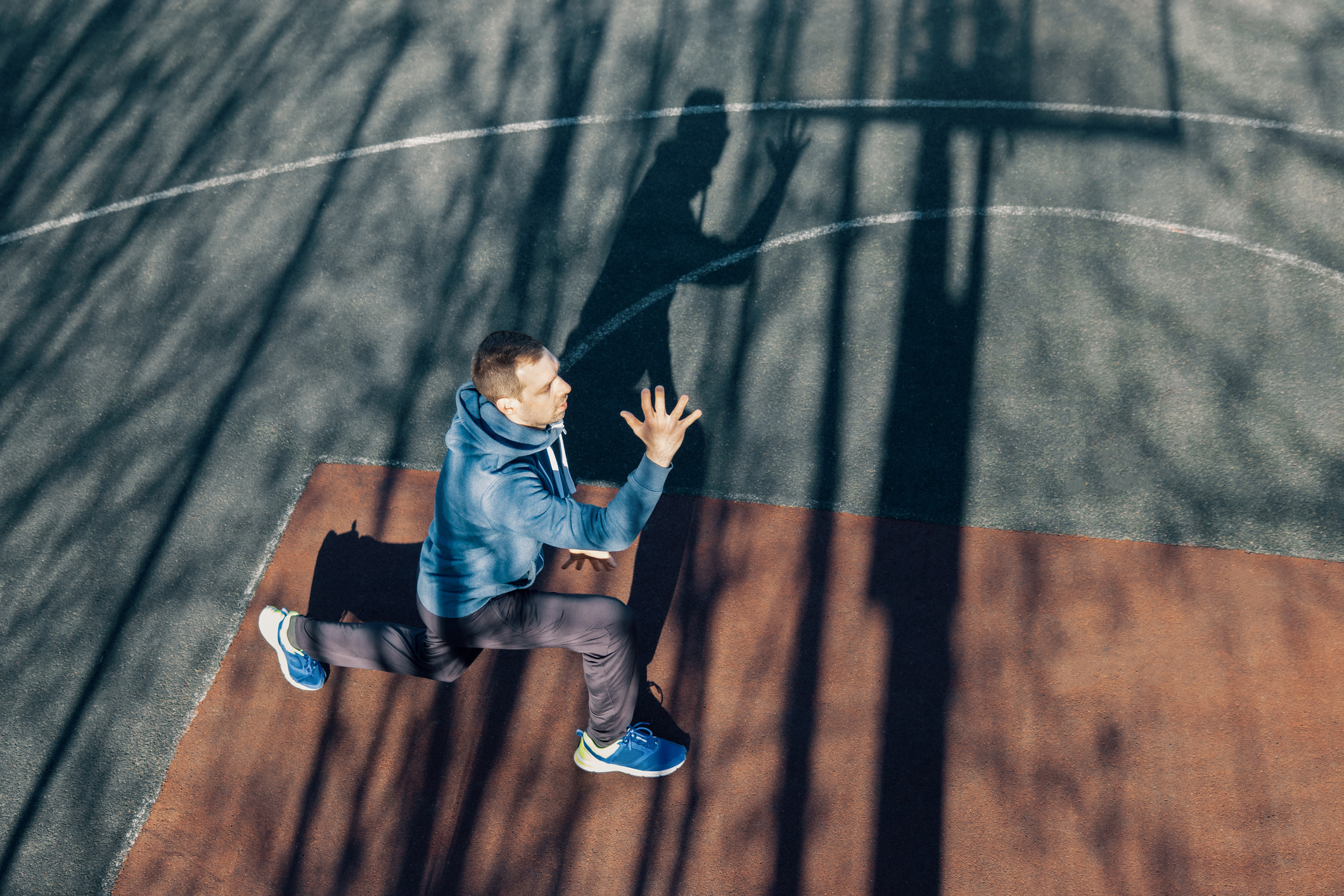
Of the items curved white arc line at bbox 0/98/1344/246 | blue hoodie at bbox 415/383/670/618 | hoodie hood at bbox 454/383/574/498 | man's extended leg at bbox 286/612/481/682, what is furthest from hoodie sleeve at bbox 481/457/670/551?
curved white arc line at bbox 0/98/1344/246

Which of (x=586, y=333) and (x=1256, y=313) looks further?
(x=586, y=333)

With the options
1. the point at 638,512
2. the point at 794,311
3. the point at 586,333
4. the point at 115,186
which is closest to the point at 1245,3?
the point at 794,311

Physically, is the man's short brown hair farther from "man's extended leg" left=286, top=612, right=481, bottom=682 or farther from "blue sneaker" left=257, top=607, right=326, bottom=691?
"blue sneaker" left=257, top=607, right=326, bottom=691

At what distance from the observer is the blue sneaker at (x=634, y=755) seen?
14.3 feet

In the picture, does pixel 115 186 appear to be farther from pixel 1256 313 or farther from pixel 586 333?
pixel 1256 313

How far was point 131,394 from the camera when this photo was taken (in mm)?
6309

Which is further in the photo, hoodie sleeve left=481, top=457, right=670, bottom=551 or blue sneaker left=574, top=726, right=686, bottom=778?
blue sneaker left=574, top=726, right=686, bottom=778

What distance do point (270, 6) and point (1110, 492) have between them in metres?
9.11

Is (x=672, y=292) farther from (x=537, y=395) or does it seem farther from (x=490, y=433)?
(x=490, y=433)

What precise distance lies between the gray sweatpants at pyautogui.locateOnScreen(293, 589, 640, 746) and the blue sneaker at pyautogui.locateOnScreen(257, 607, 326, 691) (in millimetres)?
334

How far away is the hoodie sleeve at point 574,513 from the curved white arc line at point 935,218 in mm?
2513

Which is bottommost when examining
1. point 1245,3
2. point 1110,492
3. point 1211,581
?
point 1211,581

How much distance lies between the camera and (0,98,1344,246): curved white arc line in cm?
702

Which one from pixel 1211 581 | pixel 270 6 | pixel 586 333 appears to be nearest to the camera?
pixel 1211 581
